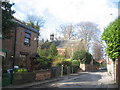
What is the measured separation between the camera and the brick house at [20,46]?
20.6 m

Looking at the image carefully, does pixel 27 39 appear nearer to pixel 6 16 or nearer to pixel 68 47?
pixel 6 16

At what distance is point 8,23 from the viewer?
533 inches

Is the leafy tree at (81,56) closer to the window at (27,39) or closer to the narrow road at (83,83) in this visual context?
the window at (27,39)

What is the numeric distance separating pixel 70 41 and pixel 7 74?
4806cm

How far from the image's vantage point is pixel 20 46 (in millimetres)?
22609

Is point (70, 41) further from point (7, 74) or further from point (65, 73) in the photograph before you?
Answer: point (7, 74)

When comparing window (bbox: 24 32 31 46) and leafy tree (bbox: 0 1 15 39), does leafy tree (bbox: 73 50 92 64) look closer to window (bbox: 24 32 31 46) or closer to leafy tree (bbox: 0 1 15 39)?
window (bbox: 24 32 31 46)

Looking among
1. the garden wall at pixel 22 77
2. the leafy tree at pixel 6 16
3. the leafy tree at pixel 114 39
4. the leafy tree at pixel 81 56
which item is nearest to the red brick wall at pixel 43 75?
the garden wall at pixel 22 77

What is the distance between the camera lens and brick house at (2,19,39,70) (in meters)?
20.6

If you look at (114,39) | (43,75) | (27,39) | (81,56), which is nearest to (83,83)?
(43,75)

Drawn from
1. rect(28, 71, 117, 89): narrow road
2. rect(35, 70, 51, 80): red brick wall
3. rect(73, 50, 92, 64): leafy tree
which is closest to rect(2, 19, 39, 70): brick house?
rect(35, 70, 51, 80): red brick wall

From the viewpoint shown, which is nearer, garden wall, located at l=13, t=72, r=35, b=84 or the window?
garden wall, located at l=13, t=72, r=35, b=84

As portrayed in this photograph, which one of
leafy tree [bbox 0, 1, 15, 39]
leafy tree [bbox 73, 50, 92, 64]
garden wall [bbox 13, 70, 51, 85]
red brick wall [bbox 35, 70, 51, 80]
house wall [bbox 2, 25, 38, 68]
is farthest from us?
leafy tree [bbox 73, 50, 92, 64]

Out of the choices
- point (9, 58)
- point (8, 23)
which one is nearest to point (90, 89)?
point (8, 23)
